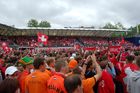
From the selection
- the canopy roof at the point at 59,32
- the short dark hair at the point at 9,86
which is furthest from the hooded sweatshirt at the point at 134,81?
the canopy roof at the point at 59,32

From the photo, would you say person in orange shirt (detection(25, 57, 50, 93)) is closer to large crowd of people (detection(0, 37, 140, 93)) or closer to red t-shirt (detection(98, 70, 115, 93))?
large crowd of people (detection(0, 37, 140, 93))

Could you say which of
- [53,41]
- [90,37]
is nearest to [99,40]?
[90,37]

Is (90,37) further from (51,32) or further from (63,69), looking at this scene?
(63,69)

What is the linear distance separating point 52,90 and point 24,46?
5441cm

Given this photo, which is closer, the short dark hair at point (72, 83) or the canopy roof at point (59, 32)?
the short dark hair at point (72, 83)

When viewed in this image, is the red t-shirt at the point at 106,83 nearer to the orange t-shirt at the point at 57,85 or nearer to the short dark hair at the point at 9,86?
the orange t-shirt at the point at 57,85

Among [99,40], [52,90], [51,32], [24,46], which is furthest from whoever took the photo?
[99,40]

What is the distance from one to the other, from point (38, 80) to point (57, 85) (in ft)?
2.50

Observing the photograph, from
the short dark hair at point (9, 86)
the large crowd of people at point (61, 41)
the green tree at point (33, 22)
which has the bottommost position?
the large crowd of people at point (61, 41)

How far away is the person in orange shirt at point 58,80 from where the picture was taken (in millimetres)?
4930

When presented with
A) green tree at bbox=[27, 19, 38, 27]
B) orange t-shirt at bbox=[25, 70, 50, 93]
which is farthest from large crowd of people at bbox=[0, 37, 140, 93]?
green tree at bbox=[27, 19, 38, 27]

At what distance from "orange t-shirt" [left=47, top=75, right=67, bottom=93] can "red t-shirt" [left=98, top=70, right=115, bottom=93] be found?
1.25 metres

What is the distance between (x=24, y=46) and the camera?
58719 mm

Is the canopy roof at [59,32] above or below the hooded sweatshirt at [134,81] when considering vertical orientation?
above
